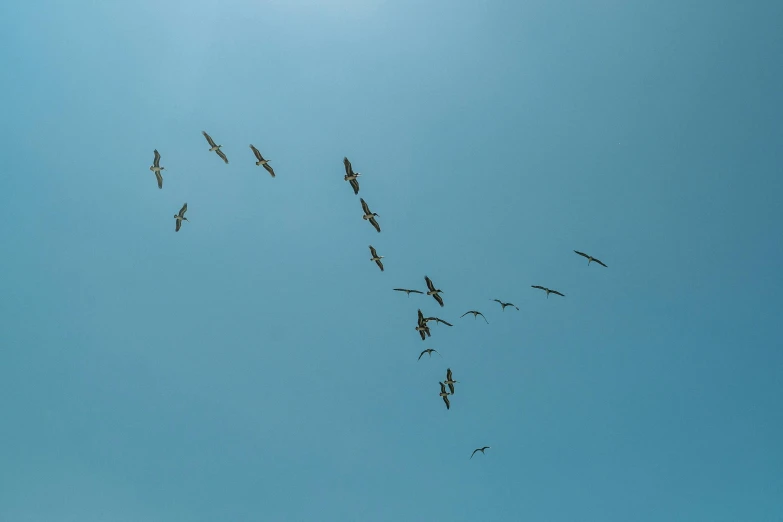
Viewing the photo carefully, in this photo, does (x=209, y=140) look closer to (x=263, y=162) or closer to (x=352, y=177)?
(x=263, y=162)

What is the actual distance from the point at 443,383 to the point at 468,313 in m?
8.24

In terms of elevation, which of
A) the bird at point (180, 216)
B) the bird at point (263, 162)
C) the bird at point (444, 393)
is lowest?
the bird at point (444, 393)

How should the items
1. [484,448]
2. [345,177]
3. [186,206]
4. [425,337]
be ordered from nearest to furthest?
[345,177] → [425,337] → [186,206] → [484,448]

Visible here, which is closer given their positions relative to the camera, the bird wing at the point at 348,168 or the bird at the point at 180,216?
the bird wing at the point at 348,168

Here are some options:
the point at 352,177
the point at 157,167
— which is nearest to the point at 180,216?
the point at 157,167

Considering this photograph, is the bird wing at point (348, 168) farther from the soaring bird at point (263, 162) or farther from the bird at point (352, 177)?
the soaring bird at point (263, 162)

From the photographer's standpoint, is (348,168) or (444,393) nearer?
(348,168)

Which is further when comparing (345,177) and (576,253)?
(576,253)

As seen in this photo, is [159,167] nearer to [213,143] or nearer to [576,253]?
[213,143]

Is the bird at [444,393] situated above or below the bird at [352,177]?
below

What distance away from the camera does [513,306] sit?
188 ft

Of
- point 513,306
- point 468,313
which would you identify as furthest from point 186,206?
point 513,306

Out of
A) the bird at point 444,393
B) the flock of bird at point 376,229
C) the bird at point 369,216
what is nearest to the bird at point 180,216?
the flock of bird at point 376,229

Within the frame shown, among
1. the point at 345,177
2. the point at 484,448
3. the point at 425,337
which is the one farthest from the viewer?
the point at 484,448
